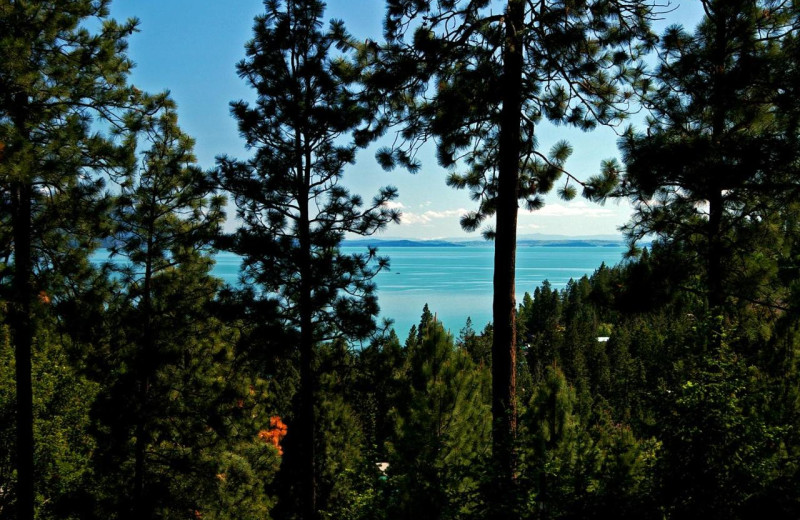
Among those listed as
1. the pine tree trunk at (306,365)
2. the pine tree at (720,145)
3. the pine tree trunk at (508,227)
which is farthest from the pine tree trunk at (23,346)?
the pine tree at (720,145)

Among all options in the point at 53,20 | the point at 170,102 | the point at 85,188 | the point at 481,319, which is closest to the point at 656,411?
the point at 85,188

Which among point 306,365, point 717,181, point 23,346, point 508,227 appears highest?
point 717,181

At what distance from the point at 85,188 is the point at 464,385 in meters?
6.72

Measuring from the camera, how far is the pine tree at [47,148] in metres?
5.42

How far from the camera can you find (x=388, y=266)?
24.6 ft

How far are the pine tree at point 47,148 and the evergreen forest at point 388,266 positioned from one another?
0.09 ft

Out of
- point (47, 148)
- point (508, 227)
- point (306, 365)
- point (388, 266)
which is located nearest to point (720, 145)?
point (508, 227)

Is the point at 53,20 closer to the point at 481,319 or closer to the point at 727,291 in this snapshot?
the point at 727,291

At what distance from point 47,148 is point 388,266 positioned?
457cm

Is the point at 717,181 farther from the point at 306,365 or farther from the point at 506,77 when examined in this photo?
the point at 306,365

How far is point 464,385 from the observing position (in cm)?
870

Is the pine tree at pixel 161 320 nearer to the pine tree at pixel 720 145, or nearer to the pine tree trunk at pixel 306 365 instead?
the pine tree trunk at pixel 306 365

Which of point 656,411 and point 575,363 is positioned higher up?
point 656,411

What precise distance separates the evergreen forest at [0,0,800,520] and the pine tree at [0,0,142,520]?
29mm
